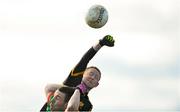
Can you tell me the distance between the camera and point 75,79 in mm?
19844

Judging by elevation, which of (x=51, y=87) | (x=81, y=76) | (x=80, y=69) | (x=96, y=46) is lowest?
(x=51, y=87)

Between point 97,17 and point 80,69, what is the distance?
1.99 metres

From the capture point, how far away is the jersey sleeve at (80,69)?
64.3ft

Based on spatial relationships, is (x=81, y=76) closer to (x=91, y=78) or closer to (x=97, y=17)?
(x=91, y=78)

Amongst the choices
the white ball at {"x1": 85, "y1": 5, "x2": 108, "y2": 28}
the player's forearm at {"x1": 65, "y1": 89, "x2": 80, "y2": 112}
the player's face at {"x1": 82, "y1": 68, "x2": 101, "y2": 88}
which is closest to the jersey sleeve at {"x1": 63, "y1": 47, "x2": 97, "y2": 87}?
the player's face at {"x1": 82, "y1": 68, "x2": 101, "y2": 88}

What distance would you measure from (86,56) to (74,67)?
484 mm

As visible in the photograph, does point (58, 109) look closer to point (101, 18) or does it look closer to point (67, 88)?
point (67, 88)

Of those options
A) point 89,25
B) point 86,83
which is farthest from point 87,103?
point 89,25

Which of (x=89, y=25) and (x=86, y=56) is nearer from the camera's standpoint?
(x=86, y=56)

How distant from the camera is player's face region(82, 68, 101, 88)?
1898cm

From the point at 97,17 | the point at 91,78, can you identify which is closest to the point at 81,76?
the point at 91,78

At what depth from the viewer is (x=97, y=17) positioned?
2105cm

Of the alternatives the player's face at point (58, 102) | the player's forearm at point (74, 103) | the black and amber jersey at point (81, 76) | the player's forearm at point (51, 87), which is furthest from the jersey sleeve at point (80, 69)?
the player's forearm at point (74, 103)

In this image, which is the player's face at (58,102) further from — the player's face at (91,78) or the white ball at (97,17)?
the white ball at (97,17)
